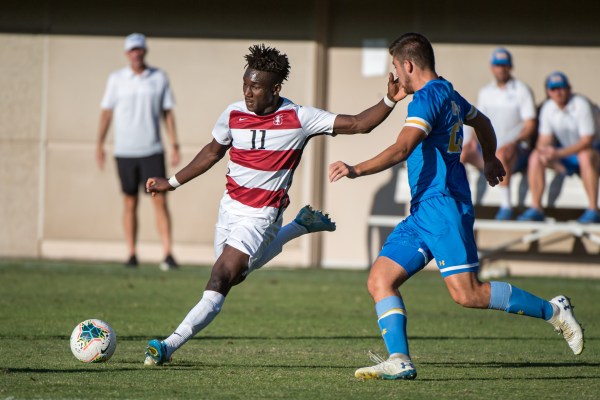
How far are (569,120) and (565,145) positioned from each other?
35 centimetres

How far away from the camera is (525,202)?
15.0 metres

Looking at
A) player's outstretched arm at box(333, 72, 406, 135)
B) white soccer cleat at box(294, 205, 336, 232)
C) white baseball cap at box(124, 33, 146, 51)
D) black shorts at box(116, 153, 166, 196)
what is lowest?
white soccer cleat at box(294, 205, 336, 232)

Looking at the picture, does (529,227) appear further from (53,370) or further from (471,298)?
(53,370)

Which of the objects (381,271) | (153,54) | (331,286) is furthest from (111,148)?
(381,271)

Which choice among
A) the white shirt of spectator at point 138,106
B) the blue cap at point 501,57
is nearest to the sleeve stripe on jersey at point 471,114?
the blue cap at point 501,57

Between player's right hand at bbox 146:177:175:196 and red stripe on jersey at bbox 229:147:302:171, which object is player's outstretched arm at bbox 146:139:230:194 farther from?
red stripe on jersey at bbox 229:147:302:171

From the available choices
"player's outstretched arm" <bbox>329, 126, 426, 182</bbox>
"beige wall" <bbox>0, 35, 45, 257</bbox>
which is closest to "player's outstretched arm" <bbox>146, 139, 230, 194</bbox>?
"player's outstretched arm" <bbox>329, 126, 426, 182</bbox>

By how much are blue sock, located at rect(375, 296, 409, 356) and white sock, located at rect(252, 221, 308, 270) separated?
4.00 feet

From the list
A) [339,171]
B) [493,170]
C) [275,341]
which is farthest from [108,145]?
[339,171]

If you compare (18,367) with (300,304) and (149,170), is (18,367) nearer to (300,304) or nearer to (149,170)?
(300,304)

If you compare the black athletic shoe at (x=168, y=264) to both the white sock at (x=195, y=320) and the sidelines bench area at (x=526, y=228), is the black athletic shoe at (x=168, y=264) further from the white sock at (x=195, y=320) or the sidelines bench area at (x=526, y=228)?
the white sock at (x=195, y=320)

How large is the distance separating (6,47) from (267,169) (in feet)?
31.8

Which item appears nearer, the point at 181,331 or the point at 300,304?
the point at 181,331

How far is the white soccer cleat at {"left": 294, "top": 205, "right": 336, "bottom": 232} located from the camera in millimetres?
8531
